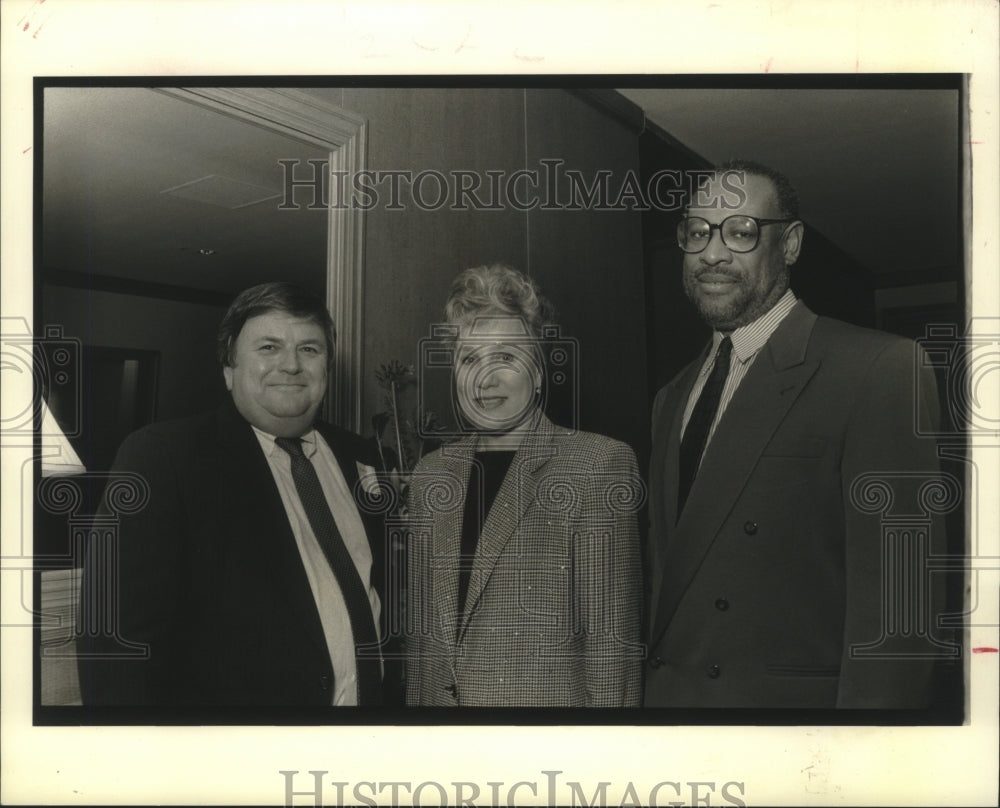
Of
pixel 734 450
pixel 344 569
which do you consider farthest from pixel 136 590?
pixel 734 450

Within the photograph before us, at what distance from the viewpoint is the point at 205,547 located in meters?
1.68

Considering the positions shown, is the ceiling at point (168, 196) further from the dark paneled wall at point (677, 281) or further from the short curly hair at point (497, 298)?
the dark paneled wall at point (677, 281)

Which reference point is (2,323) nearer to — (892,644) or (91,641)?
(91,641)

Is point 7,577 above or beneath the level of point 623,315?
beneath

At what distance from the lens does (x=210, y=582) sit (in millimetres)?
1677

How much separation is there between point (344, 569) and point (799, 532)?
0.80m

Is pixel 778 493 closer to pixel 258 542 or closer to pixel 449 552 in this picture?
pixel 449 552

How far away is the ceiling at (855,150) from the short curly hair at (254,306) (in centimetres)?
70

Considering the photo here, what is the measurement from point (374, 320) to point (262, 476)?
341 mm

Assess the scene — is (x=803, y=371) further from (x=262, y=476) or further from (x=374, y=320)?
(x=262, y=476)

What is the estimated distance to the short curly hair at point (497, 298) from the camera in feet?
5.59

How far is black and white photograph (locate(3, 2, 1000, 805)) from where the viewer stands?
1693 mm

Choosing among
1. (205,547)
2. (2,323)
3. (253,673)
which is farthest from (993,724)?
(2,323)

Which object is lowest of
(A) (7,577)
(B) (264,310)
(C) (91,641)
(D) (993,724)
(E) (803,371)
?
(D) (993,724)
